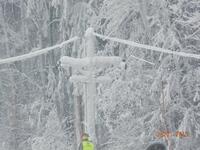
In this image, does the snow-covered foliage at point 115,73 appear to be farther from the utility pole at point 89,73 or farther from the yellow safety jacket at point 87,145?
the yellow safety jacket at point 87,145

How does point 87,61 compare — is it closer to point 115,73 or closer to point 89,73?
point 89,73

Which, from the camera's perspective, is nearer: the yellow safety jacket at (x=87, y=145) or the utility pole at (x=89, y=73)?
the yellow safety jacket at (x=87, y=145)

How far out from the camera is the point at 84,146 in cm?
1055

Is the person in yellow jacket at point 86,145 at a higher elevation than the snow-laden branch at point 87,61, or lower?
lower

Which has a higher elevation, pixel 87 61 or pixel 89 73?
pixel 87 61

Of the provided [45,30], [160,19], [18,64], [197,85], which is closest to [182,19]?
[160,19]

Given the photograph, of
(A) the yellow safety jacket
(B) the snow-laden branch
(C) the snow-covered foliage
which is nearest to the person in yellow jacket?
(A) the yellow safety jacket

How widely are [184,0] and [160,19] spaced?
0.96m

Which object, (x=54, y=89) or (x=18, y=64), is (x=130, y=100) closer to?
(x=54, y=89)
